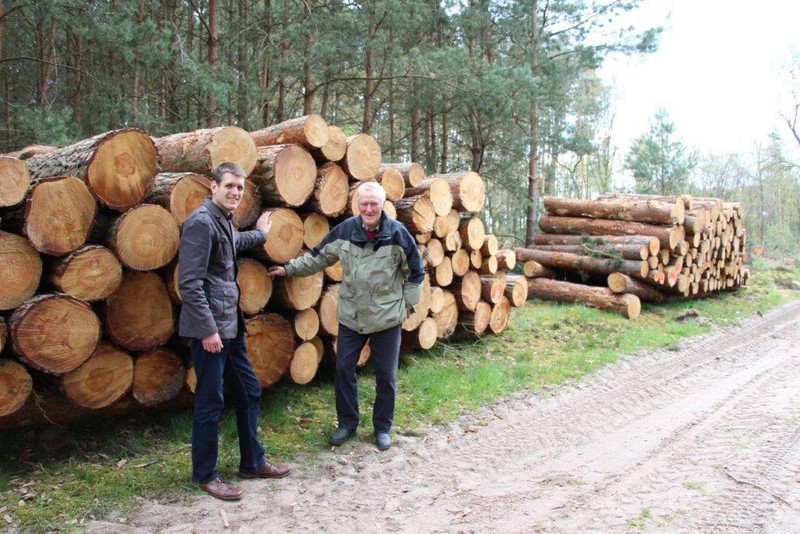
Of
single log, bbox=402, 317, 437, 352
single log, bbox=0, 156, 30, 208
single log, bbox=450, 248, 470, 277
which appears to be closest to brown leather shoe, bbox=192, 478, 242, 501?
single log, bbox=0, 156, 30, 208

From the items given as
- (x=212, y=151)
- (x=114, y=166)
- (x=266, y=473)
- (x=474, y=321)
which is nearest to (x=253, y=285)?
(x=212, y=151)

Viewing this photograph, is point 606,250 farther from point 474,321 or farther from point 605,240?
point 474,321

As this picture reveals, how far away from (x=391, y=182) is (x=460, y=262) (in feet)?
5.20

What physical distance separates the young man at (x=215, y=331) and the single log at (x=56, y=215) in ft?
2.26

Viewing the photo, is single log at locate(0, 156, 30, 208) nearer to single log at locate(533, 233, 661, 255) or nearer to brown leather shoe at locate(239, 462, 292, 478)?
brown leather shoe at locate(239, 462, 292, 478)

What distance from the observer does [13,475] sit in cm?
362

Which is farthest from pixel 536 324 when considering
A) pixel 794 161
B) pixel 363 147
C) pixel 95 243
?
pixel 794 161

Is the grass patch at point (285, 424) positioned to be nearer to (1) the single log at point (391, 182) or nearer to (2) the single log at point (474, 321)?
(2) the single log at point (474, 321)

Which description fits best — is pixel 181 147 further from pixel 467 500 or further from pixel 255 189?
pixel 467 500

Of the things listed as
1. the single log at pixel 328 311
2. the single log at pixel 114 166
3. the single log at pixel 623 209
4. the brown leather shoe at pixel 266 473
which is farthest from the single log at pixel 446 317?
the single log at pixel 623 209

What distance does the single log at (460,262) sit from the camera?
6.94m

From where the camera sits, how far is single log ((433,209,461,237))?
6.51 m

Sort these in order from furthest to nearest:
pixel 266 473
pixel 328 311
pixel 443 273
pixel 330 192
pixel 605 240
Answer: pixel 605 240 → pixel 443 273 → pixel 328 311 → pixel 330 192 → pixel 266 473

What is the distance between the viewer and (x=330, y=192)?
515 centimetres
